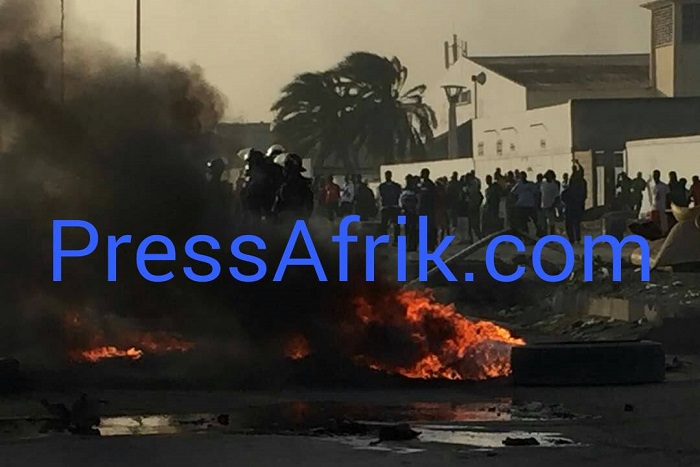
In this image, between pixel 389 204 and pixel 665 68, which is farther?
pixel 665 68

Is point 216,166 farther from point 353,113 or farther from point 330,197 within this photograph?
point 353,113

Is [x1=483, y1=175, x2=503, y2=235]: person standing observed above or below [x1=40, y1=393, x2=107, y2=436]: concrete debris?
above

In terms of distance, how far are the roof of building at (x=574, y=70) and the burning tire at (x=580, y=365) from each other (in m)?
56.8

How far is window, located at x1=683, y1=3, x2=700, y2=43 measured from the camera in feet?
194

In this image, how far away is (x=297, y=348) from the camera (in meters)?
12.6

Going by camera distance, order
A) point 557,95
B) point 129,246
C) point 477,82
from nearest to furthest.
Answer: point 129,246, point 557,95, point 477,82

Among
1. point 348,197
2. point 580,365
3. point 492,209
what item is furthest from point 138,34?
point 348,197

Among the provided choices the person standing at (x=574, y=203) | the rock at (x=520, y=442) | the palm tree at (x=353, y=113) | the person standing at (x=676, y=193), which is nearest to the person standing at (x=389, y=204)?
the person standing at (x=574, y=203)

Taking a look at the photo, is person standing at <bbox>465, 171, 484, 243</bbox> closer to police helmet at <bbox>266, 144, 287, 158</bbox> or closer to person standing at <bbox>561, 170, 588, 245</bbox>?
person standing at <bbox>561, 170, 588, 245</bbox>

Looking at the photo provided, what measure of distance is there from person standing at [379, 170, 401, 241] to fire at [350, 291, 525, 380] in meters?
14.7

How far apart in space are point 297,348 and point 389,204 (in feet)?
52.1

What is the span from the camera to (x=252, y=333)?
12773 mm

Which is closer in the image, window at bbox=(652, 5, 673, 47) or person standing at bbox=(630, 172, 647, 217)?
person standing at bbox=(630, 172, 647, 217)

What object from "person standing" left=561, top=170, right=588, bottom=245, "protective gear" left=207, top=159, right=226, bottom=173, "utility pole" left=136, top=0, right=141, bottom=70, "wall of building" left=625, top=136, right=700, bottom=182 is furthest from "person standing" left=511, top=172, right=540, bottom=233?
"protective gear" left=207, top=159, right=226, bottom=173
